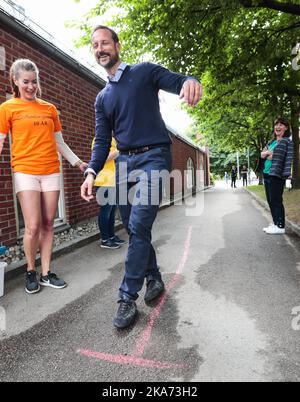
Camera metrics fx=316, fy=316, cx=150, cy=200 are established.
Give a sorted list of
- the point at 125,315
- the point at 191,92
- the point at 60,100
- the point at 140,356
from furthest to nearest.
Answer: the point at 60,100, the point at 125,315, the point at 191,92, the point at 140,356

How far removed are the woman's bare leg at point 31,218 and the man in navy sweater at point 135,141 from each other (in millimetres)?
854

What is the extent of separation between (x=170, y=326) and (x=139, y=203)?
1002mm

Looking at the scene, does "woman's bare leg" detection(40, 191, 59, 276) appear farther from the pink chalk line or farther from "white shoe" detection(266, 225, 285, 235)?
"white shoe" detection(266, 225, 285, 235)

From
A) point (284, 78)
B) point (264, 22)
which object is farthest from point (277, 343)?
point (264, 22)

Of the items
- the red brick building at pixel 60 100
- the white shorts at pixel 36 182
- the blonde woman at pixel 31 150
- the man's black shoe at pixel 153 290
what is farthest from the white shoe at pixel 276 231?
the white shorts at pixel 36 182

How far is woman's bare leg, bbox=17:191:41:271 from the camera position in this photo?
3203 millimetres

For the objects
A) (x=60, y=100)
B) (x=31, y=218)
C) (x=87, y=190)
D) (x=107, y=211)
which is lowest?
(x=107, y=211)

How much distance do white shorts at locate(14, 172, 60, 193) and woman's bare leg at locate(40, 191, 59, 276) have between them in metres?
0.07

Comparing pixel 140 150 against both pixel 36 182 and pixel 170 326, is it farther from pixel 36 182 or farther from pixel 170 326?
pixel 170 326

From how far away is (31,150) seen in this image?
10.5 feet

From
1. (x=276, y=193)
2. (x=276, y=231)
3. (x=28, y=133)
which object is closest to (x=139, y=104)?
(x=28, y=133)

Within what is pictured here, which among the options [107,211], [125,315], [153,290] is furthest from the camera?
[107,211]

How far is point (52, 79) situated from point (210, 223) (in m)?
4.70
